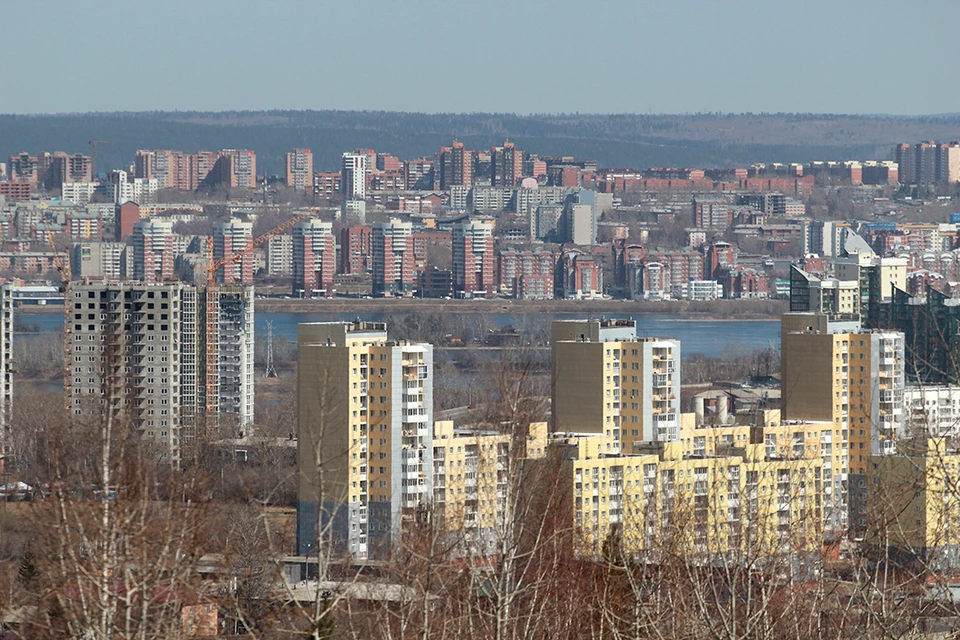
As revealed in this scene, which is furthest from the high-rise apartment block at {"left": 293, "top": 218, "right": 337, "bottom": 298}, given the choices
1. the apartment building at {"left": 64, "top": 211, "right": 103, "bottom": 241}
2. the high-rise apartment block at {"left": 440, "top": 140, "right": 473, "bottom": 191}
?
the high-rise apartment block at {"left": 440, "top": 140, "right": 473, "bottom": 191}

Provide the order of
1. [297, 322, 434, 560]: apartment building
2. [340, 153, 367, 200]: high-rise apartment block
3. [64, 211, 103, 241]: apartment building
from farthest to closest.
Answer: [340, 153, 367, 200]: high-rise apartment block < [64, 211, 103, 241]: apartment building < [297, 322, 434, 560]: apartment building

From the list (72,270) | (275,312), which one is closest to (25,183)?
(72,270)

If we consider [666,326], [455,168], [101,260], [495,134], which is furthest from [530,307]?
[495,134]

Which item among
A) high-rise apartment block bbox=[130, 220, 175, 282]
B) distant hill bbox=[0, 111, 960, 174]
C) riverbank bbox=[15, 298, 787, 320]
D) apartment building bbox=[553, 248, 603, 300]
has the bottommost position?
riverbank bbox=[15, 298, 787, 320]

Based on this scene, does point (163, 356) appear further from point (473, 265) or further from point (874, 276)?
point (473, 265)

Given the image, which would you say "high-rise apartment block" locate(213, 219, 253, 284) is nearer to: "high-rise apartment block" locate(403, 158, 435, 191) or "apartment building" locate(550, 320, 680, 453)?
"high-rise apartment block" locate(403, 158, 435, 191)

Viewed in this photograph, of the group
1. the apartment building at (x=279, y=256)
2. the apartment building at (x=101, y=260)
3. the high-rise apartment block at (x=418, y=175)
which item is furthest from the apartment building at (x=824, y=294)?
the high-rise apartment block at (x=418, y=175)
